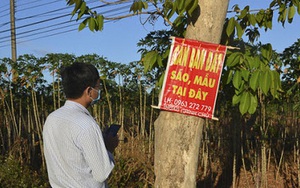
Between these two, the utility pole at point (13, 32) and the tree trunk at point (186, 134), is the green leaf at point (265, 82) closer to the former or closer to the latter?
the tree trunk at point (186, 134)

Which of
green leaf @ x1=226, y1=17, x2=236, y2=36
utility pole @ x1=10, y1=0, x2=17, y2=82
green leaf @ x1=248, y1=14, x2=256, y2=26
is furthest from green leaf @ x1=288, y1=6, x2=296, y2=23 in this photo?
utility pole @ x1=10, y1=0, x2=17, y2=82

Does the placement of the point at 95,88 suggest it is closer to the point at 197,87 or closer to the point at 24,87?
the point at 197,87

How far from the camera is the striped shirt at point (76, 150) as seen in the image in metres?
2.77

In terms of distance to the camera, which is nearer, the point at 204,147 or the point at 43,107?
the point at 204,147

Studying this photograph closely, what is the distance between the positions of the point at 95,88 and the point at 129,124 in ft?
19.9

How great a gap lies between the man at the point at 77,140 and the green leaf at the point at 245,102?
1.61m

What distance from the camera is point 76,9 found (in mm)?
4270

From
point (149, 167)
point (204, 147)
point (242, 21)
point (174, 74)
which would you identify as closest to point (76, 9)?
point (174, 74)

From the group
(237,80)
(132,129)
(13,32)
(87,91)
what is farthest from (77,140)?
(13,32)

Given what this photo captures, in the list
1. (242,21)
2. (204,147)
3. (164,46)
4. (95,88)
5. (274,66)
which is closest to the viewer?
(95,88)

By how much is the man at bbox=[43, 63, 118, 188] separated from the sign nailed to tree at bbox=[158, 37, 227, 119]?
3.50 ft

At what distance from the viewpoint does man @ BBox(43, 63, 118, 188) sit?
277cm

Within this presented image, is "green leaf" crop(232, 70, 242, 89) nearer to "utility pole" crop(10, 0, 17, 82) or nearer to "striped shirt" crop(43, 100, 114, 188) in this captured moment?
"striped shirt" crop(43, 100, 114, 188)

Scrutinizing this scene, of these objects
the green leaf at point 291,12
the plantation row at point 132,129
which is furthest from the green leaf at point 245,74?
the plantation row at point 132,129
